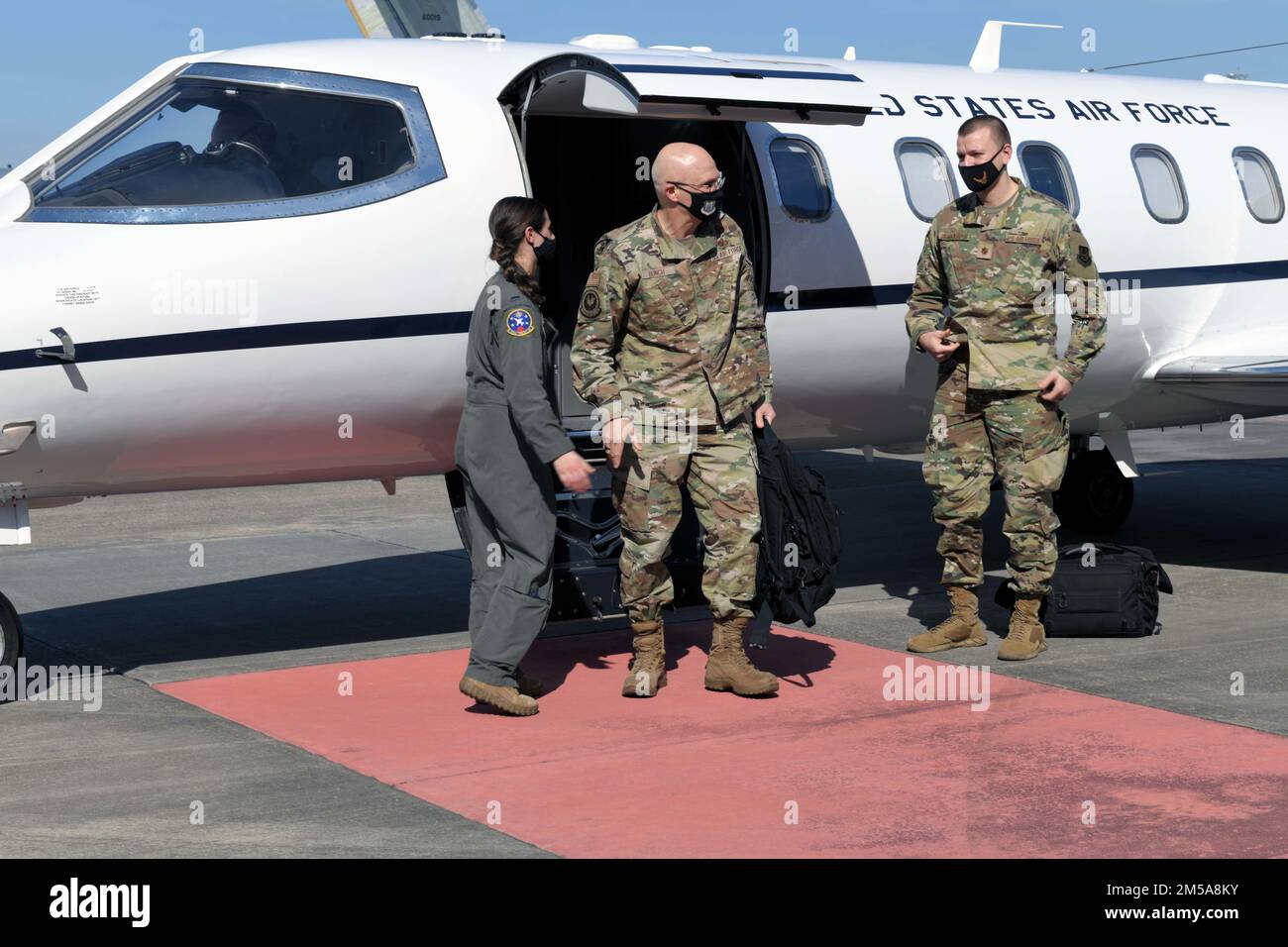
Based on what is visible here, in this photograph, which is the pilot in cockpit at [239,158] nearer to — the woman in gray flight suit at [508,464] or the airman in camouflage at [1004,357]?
the woman in gray flight suit at [508,464]

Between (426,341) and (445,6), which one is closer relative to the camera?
(426,341)

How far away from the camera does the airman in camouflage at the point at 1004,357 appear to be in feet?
25.5

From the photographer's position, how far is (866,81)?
364 inches

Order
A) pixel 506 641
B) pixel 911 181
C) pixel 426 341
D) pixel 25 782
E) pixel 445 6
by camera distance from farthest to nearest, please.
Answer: pixel 445 6 < pixel 911 181 < pixel 426 341 < pixel 506 641 < pixel 25 782

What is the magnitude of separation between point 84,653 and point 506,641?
2703 mm

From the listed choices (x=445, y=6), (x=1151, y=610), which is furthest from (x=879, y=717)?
(x=445, y=6)

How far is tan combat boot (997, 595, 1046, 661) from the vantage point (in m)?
7.87

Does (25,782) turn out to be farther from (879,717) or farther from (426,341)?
(879,717)

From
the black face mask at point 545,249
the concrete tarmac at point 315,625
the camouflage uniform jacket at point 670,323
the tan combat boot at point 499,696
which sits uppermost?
the black face mask at point 545,249

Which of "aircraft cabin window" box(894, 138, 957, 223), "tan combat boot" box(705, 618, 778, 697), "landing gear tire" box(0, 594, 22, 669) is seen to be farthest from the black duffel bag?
"landing gear tire" box(0, 594, 22, 669)

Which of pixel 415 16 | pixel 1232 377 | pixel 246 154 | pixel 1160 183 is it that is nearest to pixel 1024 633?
pixel 1232 377

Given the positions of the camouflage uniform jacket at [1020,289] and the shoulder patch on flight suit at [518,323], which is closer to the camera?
the shoulder patch on flight suit at [518,323]

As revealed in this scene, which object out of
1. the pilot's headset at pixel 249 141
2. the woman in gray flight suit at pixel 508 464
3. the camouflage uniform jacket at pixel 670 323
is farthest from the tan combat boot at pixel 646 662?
the pilot's headset at pixel 249 141

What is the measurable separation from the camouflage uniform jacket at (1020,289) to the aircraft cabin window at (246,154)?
98.3 inches
